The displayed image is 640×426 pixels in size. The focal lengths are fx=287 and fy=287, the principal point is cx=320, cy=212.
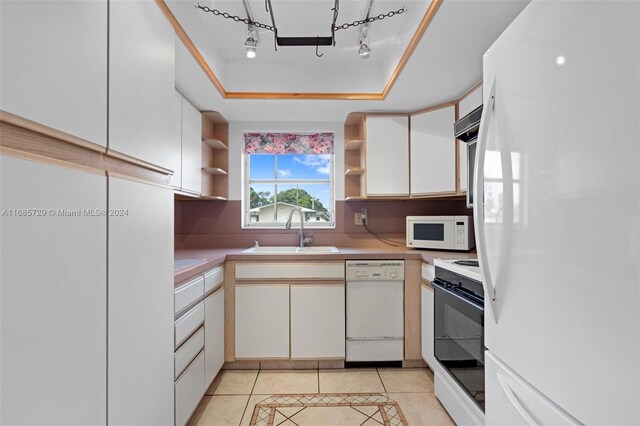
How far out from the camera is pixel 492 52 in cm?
91

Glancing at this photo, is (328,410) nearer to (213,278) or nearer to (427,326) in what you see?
(427,326)

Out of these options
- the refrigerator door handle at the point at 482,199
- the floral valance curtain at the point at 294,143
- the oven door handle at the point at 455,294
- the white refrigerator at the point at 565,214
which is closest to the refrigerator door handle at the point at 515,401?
the white refrigerator at the point at 565,214

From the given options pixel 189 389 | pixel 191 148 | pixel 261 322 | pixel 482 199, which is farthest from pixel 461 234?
pixel 191 148

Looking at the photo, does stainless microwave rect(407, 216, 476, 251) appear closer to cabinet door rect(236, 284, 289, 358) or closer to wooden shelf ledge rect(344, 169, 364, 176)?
wooden shelf ledge rect(344, 169, 364, 176)

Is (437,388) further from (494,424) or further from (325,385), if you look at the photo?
(494,424)

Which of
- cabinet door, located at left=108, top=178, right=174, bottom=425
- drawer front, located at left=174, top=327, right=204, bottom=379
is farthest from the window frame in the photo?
cabinet door, located at left=108, top=178, right=174, bottom=425

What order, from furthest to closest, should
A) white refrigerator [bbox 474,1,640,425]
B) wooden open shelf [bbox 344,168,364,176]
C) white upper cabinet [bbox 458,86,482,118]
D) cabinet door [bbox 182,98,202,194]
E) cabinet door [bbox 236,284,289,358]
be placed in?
wooden open shelf [bbox 344,168,364,176] < cabinet door [bbox 236,284,289,358] < cabinet door [bbox 182,98,202,194] < white upper cabinet [bbox 458,86,482,118] < white refrigerator [bbox 474,1,640,425]

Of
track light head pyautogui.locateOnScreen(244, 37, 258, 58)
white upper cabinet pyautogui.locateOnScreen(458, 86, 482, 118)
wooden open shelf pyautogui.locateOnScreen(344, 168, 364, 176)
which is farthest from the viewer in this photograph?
wooden open shelf pyautogui.locateOnScreen(344, 168, 364, 176)

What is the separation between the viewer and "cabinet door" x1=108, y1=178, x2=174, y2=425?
86 cm

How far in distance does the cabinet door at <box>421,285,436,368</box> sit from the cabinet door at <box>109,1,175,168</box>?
185 centimetres

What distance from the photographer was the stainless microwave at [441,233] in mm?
2268
